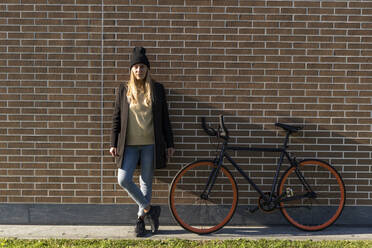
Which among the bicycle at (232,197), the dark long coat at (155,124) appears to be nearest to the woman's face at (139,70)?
the dark long coat at (155,124)

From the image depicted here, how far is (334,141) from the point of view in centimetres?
428

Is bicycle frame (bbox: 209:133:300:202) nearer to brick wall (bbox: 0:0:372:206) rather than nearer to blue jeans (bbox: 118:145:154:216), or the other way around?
brick wall (bbox: 0:0:372:206)

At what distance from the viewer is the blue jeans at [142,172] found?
392 cm

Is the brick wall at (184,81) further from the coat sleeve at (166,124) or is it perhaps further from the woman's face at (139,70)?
the woman's face at (139,70)

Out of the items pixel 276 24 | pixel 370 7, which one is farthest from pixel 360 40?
pixel 276 24

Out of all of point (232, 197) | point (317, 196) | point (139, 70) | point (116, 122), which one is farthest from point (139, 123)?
point (317, 196)

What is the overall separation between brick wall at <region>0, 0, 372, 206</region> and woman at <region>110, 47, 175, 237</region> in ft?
0.90

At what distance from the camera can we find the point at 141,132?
3877 mm

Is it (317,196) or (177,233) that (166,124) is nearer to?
(177,233)

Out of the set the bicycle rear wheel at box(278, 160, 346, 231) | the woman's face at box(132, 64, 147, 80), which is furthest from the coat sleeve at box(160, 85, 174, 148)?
the bicycle rear wheel at box(278, 160, 346, 231)

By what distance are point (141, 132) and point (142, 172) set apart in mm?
463

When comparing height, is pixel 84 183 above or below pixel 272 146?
below

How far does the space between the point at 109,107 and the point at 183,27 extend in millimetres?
1259

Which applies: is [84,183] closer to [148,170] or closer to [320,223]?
[148,170]
